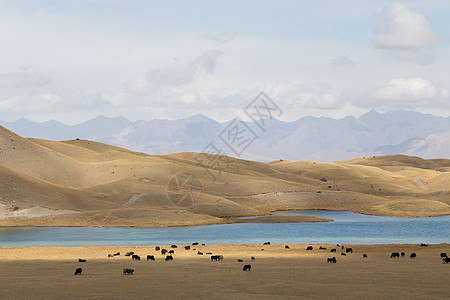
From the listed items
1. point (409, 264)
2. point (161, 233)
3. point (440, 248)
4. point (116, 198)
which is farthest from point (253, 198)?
point (409, 264)

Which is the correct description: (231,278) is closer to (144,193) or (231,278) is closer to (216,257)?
(216,257)

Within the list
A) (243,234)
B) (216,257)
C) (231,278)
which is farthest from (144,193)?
(231,278)

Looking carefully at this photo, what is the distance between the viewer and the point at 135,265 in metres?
42.4

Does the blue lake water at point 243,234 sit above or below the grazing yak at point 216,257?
above

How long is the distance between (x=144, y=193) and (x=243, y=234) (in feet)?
173

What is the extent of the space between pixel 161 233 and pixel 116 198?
132ft

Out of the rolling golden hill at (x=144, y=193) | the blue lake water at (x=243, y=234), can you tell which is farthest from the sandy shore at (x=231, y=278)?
the rolling golden hill at (x=144, y=193)

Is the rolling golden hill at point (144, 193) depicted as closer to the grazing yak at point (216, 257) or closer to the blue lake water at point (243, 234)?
the blue lake water at point (243, 234)

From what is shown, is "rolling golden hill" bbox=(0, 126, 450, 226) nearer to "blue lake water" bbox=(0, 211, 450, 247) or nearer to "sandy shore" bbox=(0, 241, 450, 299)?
"blue lake water" bbox=(0, 211, 450, 247)

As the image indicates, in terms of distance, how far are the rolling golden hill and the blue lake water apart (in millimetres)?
9860

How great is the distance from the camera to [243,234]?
87.3 meters

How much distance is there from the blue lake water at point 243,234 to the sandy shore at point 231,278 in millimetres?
24276

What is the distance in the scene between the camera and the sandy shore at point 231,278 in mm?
28266

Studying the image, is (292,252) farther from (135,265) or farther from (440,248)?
(135,265)
